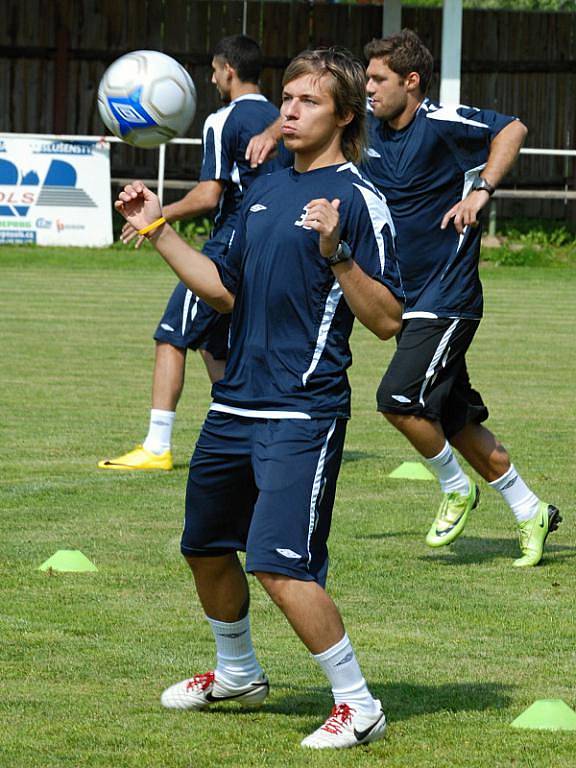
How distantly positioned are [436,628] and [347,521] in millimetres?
2021

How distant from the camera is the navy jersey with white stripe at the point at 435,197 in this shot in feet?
24.9

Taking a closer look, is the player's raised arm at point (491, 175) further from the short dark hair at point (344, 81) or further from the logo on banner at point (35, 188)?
the logo on banner at point (35, 188)

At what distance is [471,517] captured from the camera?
859 centimetres

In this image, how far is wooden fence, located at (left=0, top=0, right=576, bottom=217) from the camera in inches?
1168

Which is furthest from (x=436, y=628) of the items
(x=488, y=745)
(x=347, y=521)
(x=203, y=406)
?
(x=203, y=406)

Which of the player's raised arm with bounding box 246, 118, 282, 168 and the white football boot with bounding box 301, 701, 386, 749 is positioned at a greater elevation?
the player's raised arm with bounding box 246, 118, 282, 168

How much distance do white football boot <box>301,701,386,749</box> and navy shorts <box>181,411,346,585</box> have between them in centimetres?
40

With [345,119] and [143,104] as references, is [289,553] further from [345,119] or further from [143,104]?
[143,104]

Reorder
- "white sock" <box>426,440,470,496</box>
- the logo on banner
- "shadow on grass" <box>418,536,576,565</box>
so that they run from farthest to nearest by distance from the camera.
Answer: the logo on banner < "white sock" <box>426,440,470,496</box> < "shadow on grass" <box>418,536,576,565</box>

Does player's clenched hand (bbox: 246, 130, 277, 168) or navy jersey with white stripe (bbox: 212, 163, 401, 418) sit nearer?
navy jersey with white stripe (bbox: 212, 163, 401, 418)

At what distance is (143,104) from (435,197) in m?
1.43

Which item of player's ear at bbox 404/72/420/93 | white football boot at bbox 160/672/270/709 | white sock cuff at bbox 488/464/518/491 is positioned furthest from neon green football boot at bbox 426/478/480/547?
white football boot at bbox 160/672/270/709

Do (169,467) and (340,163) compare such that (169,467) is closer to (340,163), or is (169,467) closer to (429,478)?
(429,478)

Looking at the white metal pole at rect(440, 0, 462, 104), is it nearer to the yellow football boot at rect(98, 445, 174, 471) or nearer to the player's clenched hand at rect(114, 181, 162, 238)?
the yellow football boot at rect(98, 445, 174, 471)
